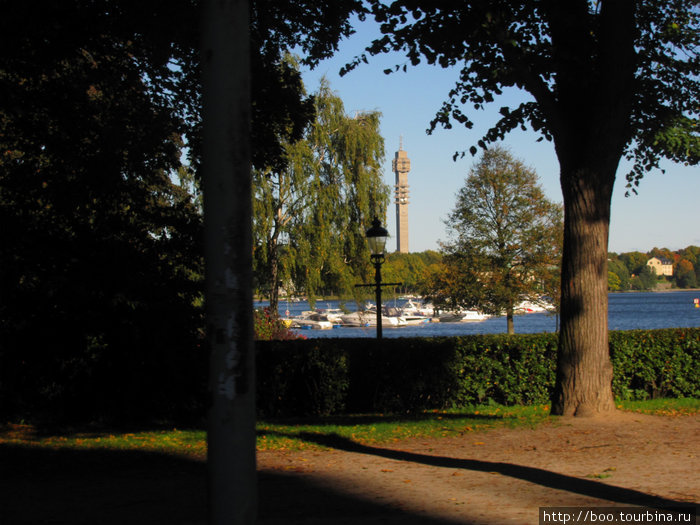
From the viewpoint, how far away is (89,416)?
40.5 feet

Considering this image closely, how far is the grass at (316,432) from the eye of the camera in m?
9.31

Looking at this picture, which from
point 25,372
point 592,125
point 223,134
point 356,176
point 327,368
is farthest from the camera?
point 356,176

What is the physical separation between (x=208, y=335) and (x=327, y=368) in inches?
411

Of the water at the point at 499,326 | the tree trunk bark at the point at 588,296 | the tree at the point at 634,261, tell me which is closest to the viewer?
the tree trunk bark at the point at 588,296

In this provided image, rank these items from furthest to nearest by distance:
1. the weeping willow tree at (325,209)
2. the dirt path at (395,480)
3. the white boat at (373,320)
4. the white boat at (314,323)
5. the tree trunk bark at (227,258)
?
1. the white boat at (373,320)
2. the white boat at (314,323)
3. the weeping willow tree at (325,209)
4. the dirt path at (395,480)
5. the tree trunk bark at (227,258)

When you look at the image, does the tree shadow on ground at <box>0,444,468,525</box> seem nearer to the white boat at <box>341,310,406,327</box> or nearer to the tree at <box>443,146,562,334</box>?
the tree at <box>443,146,562,334</box>

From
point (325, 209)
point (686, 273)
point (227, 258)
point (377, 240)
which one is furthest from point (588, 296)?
point (686, 273)

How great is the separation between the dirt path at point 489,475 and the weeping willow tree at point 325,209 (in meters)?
24.1

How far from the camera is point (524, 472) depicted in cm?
724

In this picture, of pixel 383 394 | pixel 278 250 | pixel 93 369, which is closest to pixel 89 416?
pixel 93 369

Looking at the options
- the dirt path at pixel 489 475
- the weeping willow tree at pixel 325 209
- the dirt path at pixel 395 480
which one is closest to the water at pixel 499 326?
the weeping willow tree at pixel 325 209

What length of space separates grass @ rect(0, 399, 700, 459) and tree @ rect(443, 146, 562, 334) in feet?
76.4

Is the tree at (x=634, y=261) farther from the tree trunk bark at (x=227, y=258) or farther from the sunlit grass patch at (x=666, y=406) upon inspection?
the tree trunk bark at (x=227, y=258)

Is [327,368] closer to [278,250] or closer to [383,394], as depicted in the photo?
[383,394]
